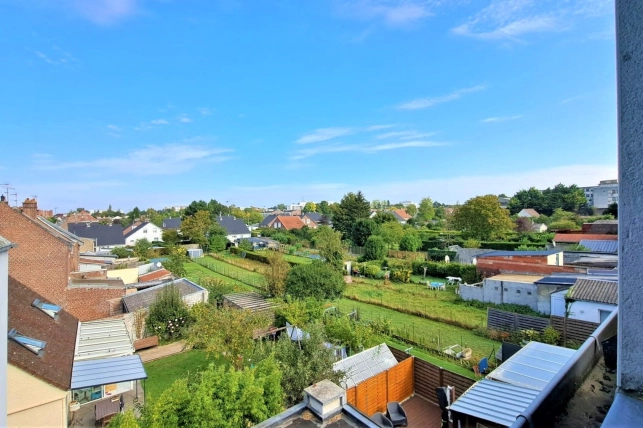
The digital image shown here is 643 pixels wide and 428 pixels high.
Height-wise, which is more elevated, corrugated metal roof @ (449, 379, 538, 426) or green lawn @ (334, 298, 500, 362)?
corrugated metal roof @ (449, 379, 538, 426)

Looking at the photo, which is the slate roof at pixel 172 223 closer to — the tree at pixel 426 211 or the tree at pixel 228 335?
the tree at pixel 426 211

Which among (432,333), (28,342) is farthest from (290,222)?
(28,342)

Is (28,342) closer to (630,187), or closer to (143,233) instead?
(630,187)

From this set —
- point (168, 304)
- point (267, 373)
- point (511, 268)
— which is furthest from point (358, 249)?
point (267, 373)

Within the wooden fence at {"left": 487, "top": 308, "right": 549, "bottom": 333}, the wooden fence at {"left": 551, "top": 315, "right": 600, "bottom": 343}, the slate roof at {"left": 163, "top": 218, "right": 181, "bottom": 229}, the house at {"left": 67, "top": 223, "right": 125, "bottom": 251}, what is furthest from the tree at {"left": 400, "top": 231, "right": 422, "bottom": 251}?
the slate roof at {"left": 163, "top": 218, "right": 181, "bottom": 229}

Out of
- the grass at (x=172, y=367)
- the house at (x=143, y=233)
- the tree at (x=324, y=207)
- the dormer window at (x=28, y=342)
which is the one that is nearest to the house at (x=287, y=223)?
the house at (x=143, y=233)

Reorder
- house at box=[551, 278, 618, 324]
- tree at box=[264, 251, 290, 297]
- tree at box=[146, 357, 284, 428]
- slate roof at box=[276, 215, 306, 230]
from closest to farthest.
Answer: tree at box=[146, 357, 284, 428] < house at box=[551, 278, 618, 324] < tree at box=[264, 251, 290, 297] < slate roof at box=[276, 215, 306, 230]

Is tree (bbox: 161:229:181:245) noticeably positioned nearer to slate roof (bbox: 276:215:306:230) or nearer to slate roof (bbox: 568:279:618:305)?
slate roof (bbox: 276:215:306:230)
